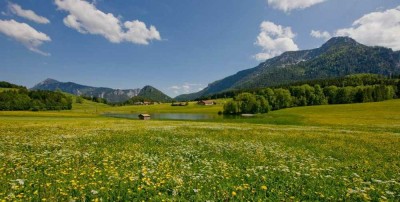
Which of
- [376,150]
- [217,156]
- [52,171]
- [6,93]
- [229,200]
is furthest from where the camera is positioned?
[6,93]

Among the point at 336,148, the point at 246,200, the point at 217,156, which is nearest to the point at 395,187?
the point at 246,200

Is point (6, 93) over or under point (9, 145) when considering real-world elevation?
over

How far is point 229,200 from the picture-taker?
841cm

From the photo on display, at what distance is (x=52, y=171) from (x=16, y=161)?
2.86m

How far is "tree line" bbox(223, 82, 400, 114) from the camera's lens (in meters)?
145

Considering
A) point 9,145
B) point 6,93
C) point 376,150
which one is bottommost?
point 376,150

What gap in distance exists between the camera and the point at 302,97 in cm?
17125

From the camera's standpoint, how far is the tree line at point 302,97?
145125mm

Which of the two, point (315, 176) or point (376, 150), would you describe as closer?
point (315, 176)

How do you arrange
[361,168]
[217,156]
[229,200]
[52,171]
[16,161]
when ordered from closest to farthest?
[229,200] → [52,171] → [16,161] → [361,168] → [217,156]

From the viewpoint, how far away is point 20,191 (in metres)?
8.41

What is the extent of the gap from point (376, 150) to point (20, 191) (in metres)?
23.5

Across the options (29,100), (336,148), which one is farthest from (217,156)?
(29,100)

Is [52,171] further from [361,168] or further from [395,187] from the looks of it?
[361,168]
